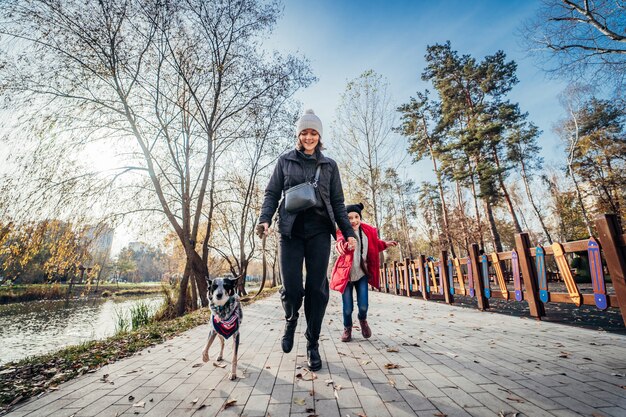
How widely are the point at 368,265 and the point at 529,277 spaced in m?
3.33

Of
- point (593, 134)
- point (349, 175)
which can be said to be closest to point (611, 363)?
point (349, 175)

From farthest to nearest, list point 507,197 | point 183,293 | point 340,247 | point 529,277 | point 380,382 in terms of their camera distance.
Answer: point 507,197
point 183,293
point 529,277
point 340,247
point 380,382

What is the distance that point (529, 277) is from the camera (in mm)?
5164

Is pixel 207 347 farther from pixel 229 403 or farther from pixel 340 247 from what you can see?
pixel 340 247

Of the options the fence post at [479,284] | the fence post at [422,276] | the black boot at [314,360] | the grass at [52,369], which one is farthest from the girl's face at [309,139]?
the fence post at [422,276]

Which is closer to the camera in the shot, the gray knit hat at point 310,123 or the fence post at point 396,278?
the gray knit hat at point 310,123

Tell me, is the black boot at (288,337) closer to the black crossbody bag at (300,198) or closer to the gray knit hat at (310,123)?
the black crossbody bag at (300,198)

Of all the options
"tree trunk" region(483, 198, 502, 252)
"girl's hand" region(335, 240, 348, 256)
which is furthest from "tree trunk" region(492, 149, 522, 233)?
"girl's hand" region(335, 240, 348, 256)

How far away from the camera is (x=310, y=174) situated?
2.88 meters

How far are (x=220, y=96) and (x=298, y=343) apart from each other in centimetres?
1056

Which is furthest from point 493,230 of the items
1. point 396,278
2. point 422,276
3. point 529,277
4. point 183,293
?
point 183,293

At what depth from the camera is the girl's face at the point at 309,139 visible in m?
2.94

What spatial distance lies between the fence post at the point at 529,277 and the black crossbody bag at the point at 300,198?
481cm

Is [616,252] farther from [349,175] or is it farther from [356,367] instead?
[349,175]
